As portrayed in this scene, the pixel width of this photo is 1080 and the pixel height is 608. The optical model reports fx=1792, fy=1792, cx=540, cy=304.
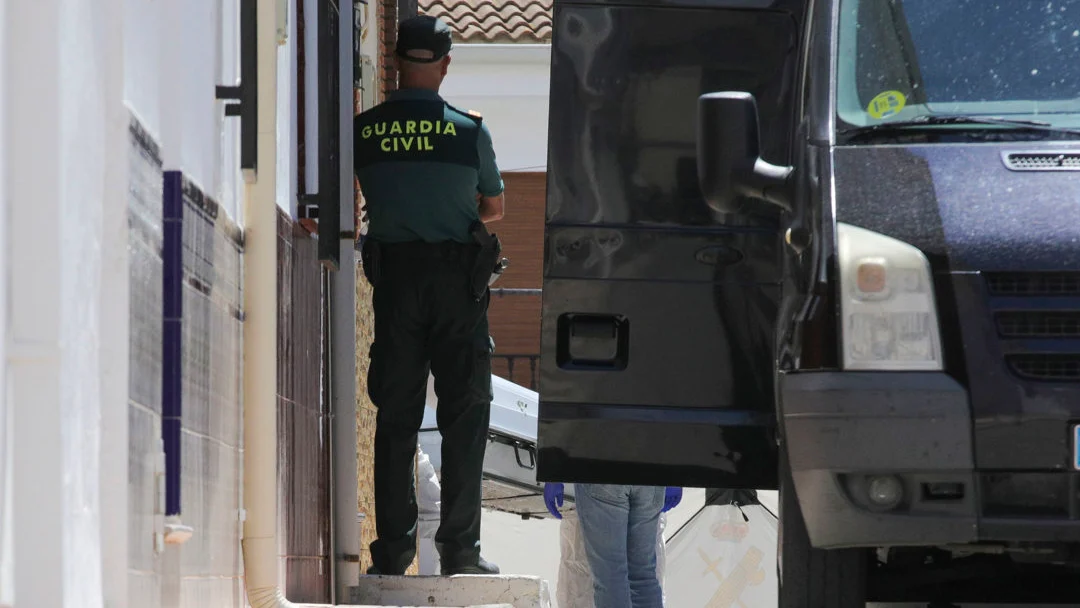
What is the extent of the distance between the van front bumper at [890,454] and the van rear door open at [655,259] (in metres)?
1.10

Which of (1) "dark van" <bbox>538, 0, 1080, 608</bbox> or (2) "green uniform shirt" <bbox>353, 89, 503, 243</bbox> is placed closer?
(1) "dark van" <bbox>538, 0, 1080, 608</bbox>

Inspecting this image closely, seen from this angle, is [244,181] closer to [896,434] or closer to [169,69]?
[169,69]

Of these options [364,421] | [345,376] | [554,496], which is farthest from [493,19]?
[345,376]

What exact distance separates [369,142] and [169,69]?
257cm

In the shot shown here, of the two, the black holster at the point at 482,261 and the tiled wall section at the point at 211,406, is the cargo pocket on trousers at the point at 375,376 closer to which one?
the black holster at the point at 482,261

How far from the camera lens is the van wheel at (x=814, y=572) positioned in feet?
16.3

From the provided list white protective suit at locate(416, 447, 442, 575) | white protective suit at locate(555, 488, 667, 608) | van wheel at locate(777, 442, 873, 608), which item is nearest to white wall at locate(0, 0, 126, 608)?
van wheel at locate(777, 442, 873, 608)

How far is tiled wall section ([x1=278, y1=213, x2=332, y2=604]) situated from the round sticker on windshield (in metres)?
2.28

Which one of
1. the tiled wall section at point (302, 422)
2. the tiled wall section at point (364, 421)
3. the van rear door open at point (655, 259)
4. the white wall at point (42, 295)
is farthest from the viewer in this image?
the tiled wall section at point (364, 421)

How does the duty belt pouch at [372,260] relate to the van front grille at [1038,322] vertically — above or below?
above

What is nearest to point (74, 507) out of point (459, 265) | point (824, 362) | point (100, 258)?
point (100, 258)

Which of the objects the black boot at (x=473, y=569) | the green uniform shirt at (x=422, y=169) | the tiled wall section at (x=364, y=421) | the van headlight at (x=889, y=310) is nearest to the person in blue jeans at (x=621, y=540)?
the black boot at (x=473, y=569)

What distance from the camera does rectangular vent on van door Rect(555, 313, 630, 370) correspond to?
5945 mm

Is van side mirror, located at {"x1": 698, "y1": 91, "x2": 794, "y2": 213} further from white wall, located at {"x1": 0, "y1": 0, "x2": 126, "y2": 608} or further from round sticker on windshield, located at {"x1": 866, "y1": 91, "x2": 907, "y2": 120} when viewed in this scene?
white wall, located at {"x1": 0, "y1": 0, "x2": 126, "y2": 608}
